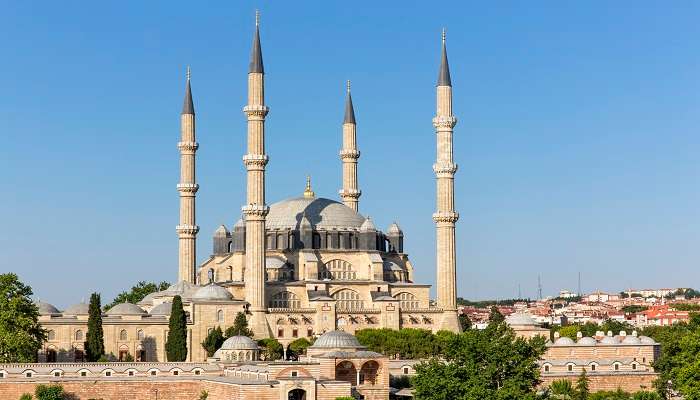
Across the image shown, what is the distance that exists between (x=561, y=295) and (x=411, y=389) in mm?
136681

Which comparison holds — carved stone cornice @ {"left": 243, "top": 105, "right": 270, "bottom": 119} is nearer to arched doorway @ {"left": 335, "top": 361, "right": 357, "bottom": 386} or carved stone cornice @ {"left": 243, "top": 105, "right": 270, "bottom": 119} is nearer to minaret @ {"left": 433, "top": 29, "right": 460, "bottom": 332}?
minaret @ {"left": 433, "top": 29, "right": 460, "bottom": 332}

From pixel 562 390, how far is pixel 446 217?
15.3m

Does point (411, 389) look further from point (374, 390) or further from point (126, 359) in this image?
point (126, 359)

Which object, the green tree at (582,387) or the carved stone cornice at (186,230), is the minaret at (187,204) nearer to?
the carved stone cornice at (186,230)

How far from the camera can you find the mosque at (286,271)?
52906 mm

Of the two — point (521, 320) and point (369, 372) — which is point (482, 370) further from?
point (521, 320)

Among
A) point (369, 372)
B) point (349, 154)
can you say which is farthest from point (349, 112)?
point (369, 372)

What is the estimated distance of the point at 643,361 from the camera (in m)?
51.2

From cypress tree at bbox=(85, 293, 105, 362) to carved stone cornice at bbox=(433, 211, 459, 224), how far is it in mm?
14322

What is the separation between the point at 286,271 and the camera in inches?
2290

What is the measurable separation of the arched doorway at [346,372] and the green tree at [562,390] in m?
5.82

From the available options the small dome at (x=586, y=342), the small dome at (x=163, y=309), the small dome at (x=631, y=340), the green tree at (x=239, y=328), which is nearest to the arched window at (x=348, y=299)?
the green tree at (x=239, y=328)

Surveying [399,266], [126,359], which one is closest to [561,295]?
[399,266]

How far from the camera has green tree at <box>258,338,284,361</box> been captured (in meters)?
50.2
